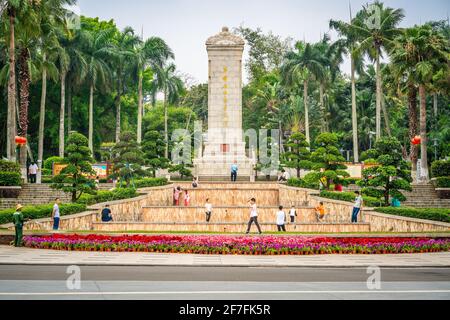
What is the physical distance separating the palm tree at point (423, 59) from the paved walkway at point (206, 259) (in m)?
23.7

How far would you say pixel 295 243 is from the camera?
2533 cm

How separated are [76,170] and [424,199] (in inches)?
863

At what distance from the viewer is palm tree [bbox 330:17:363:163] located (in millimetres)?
62469

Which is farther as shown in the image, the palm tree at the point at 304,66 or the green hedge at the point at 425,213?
the palm tree at the point at 304,66

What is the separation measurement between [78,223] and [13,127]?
1320 cm

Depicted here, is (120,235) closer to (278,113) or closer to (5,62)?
(5,62)

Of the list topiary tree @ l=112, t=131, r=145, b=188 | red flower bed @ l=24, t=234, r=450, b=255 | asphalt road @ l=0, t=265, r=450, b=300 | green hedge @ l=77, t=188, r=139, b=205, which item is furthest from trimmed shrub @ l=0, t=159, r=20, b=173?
asphalt road @ l=0, t=265, r=450, b=300

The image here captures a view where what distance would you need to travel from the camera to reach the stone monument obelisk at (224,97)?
55.0 meters

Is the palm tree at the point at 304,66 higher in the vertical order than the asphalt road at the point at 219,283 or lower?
higher

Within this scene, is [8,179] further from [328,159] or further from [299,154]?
[299,154]

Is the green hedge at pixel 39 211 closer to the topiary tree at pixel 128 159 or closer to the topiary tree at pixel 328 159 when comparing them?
the topiary tree at pixel 128 159

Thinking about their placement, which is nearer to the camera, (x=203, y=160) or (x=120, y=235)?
(x=120, y=235)

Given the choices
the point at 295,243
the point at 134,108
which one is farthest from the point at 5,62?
the point at 295,243

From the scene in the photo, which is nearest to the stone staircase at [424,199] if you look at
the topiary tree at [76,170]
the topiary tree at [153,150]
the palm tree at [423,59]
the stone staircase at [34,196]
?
the palm tree at [423,59]
